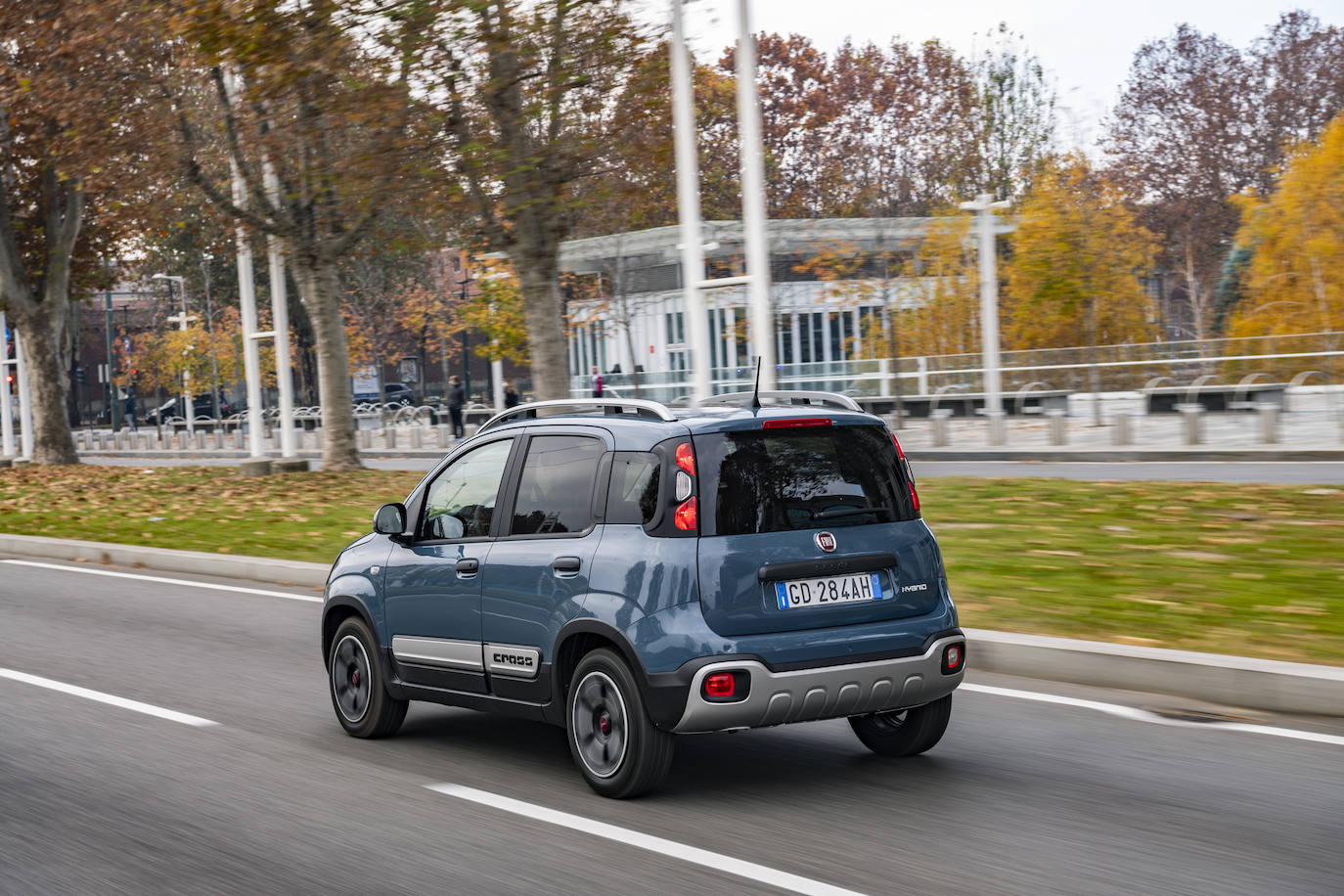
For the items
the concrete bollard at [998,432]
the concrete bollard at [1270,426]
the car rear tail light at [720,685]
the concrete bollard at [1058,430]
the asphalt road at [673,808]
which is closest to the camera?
the asphalt road at [673,808]

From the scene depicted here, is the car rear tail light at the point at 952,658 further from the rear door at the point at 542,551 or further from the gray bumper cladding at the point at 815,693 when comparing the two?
the rear door at the point at 542,551

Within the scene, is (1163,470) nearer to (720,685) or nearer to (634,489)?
(634,489)

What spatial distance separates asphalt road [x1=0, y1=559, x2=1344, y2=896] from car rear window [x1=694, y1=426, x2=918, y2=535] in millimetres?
1092

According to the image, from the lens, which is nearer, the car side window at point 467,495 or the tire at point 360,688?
the car side window at point 467,495

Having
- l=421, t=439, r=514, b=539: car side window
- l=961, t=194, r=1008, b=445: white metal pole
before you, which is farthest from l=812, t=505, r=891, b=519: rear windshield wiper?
l=961, t=194, r=1008, b=445: white metal pole

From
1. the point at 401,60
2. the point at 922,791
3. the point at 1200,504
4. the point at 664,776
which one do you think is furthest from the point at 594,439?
the point at 401,60

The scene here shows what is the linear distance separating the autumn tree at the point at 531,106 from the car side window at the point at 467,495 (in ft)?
32.6

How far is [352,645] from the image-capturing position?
7457 mm

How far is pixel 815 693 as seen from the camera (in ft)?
18.5

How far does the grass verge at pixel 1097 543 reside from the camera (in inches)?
348

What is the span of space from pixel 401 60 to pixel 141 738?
1139 centimetres

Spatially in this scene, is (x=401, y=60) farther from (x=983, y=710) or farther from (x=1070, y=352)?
Result: (x=1070, y=352)

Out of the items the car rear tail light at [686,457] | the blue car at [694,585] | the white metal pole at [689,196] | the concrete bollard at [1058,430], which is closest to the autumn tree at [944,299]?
the concrete bollard at [1058,430]

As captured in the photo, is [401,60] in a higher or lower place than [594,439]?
higher
